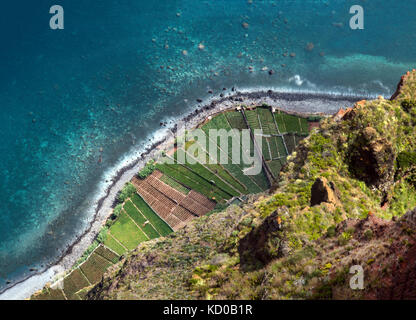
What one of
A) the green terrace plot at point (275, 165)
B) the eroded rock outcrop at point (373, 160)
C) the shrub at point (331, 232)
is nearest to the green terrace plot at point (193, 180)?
the green terrace plot at point (275, 165)

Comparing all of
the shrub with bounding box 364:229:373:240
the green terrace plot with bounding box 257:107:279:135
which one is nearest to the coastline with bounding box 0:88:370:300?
the green terrace plot with bounding box 257:107:279:135

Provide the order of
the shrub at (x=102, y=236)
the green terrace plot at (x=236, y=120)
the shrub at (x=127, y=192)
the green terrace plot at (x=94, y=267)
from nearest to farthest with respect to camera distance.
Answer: the green terrace plot at (x=94, y=267) < the shrub at (x=102, y=236) < the shrub at (x=127, y=192) < the green terrace plot at (x=236, y=120)

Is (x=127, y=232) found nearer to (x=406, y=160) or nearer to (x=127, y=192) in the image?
(x=127, y=192)

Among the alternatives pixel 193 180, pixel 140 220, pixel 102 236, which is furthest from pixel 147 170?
pixel 102 236

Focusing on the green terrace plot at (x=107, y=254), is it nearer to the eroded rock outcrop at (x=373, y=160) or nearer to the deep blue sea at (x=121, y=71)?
the deep blue sea at (x=121, y=71)

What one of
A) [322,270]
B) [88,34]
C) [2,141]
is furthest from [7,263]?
[322,270]

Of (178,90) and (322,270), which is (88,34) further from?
(322,270)
